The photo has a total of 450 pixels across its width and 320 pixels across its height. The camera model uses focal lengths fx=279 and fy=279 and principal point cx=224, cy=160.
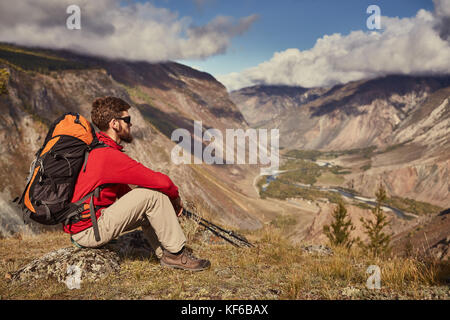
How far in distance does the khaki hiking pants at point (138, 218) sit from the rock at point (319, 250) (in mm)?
5158

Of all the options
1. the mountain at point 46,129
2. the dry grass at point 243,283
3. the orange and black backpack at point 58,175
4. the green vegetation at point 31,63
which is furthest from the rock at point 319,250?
the green vegetation at point 31,63

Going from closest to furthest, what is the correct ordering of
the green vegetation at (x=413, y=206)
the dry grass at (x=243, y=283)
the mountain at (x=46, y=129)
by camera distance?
the dry grass at (x=243, y=283) → the mountain at (x=46, y=129) → the green vegetation at (x=413, y=206)

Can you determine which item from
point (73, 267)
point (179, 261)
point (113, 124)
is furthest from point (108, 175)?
point (179, 261)

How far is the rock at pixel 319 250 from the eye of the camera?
8.74m

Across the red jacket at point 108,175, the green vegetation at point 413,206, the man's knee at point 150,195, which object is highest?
the red jacket at point 108,175

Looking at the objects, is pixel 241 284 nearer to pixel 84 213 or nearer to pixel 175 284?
pixel 175 284

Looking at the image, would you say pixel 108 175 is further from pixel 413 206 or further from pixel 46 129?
pixel 413 206

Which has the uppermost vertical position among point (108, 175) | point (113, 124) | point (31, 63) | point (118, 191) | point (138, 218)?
point (31, 63)

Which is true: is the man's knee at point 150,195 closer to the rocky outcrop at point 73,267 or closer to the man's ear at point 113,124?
the man's ear at point 113,124

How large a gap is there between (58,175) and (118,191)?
3.99 ft

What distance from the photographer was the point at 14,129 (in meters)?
47.8

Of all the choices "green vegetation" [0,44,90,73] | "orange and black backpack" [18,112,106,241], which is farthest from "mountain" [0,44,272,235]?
"orange and black backpack" [18,112,106,241]

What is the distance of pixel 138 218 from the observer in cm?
508
